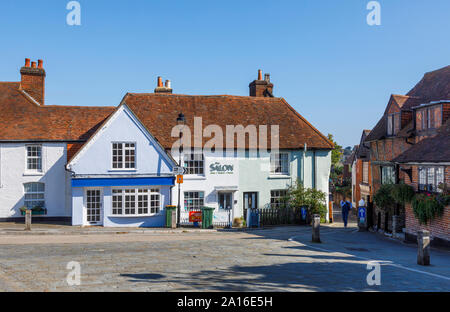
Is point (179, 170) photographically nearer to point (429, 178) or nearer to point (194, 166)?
point (194, 166)

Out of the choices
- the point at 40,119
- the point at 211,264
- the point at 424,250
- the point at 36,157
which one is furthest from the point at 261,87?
the point at 211,264

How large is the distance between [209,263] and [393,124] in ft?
57.2

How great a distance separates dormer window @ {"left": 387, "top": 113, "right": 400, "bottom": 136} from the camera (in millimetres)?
24359

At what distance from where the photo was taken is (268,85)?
33.7 meters

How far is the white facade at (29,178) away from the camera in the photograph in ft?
82.6

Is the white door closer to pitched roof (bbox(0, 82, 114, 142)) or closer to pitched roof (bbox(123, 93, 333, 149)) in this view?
pitched roof (bbox(0, 82, 114, 142))

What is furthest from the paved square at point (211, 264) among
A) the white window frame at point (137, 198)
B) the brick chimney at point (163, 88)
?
the brick chimney at point (163, 88)

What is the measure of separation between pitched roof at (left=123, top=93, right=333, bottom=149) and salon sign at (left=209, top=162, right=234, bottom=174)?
69.2 inches

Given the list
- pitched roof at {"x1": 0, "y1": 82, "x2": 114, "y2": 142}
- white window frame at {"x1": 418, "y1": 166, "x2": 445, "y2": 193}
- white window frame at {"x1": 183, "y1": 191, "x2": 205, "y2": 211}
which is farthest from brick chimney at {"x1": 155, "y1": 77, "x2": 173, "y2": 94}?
white window frame at {"x1": 418, "y1": 166, "x2": 445, "y2": 193}

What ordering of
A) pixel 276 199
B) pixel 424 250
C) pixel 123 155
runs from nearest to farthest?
pixel 424 250 < pixel 123 155 < pixel 276 199

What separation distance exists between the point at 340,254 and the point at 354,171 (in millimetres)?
37664

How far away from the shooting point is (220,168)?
2634 centimetres

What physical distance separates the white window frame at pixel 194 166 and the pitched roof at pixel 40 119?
6854 mm
